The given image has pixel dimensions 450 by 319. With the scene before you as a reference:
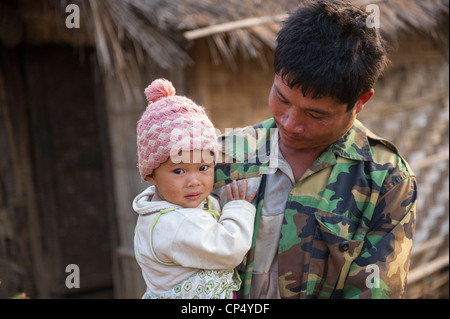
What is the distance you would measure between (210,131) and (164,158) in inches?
8.2

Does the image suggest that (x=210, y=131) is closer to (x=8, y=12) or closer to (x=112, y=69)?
(x=112, y=69)

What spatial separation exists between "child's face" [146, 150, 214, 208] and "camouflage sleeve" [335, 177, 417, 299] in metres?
0.64

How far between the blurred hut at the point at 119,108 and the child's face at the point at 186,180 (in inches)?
65.7

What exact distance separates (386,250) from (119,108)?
3.07m

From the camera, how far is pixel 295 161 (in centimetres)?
199

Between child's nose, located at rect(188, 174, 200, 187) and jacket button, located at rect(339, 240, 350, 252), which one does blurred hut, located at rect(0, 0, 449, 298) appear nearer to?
child's nose, located at rect(188, 174, 200, 187)

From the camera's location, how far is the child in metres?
1.72

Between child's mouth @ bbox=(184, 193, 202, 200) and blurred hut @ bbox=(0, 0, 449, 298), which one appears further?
blurred hut @ bbox=(0, 0, 449, 298)

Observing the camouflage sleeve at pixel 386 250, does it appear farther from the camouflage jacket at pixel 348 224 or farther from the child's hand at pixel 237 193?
the child's hand at pixel 237 193

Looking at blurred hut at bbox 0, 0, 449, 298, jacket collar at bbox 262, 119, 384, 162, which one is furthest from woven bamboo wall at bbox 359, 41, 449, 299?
jacket collar at bbox 262, 119, 384, 162

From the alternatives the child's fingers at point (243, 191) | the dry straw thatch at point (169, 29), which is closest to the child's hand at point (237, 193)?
the child's fingers at point (243, 191)

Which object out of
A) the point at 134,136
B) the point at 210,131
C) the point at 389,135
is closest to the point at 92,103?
the point at 134,136

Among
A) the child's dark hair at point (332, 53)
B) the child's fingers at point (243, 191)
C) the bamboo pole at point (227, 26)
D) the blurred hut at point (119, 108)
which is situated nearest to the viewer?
the child's dark hair at point (332, 53)

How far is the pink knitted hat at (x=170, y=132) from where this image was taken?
5.71 feet
